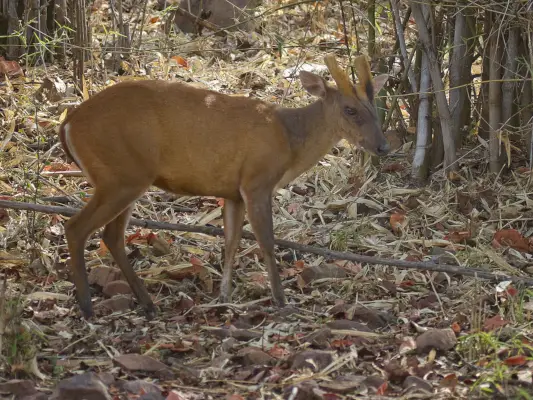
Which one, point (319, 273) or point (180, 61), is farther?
point (180, 61)

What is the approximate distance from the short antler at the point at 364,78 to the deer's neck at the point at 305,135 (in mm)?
308

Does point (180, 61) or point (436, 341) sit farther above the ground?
point (180, 61)

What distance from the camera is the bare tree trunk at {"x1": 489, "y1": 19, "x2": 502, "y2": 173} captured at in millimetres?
8422

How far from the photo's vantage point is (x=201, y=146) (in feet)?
22.0

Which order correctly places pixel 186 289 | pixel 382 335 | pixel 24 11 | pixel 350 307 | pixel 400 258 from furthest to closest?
1. pixel 24 11
2. pixel 400 258
3. pixel 186 289
4. pixel 350 307
5. pixel 382 335

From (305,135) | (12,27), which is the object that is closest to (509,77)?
(305,135)

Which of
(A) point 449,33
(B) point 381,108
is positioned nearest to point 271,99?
(B) point 381,108

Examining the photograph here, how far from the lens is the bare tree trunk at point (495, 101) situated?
27.6ft

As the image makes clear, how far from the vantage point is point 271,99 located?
1019 cm

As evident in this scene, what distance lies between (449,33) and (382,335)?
142 inches

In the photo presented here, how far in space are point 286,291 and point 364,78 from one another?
5.41 ft

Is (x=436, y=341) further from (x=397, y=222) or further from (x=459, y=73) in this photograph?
(x=459, y=73)

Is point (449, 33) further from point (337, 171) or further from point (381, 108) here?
point (337, 171)

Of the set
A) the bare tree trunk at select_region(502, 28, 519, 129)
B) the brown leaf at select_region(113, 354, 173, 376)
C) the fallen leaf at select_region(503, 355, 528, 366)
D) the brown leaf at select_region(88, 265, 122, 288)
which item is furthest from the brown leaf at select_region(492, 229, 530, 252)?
the brown leaf at select_region(113, 354, 173, 376)
